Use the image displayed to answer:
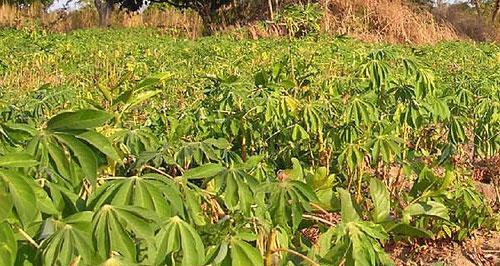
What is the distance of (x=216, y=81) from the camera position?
10.3 feet

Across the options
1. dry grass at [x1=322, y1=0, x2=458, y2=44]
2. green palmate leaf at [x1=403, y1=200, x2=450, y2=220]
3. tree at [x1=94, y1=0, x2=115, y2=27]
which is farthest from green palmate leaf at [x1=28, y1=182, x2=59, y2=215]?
tree at [x1=94, y1=0, x2=115, y2=27]

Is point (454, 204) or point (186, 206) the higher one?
point (186, 206)

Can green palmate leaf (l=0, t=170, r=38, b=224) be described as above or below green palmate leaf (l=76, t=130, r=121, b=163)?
below

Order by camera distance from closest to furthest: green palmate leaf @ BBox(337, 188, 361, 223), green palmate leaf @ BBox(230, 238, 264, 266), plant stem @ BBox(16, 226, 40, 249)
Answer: plant stem @ BBox(16, 226, 40, 249) < green palmate leaf @ BBox(230, 238, 264, 266) < green palmate leaf @ BBox(337, 188, 361, 223)

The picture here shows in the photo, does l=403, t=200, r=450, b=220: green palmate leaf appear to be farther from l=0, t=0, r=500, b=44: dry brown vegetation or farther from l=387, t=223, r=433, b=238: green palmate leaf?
l=0, t=0, r=500, b=44: dry brown vegetation

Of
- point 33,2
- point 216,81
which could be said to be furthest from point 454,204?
point 33,2

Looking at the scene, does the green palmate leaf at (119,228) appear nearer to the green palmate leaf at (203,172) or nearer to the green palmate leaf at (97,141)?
the green palmate leaf at (97,141)

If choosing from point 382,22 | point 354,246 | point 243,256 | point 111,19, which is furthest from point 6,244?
point 111,19

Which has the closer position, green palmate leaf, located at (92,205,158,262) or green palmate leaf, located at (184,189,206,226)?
green palmate leaf, located at (92,205,158,262)

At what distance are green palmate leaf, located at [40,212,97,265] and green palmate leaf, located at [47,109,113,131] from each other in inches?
6.2

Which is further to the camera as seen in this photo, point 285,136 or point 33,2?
point 33,2

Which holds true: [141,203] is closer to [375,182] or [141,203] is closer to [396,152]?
[375,182]

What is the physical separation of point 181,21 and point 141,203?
16.0 metres

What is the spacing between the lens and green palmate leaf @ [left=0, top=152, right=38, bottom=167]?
1.06m
